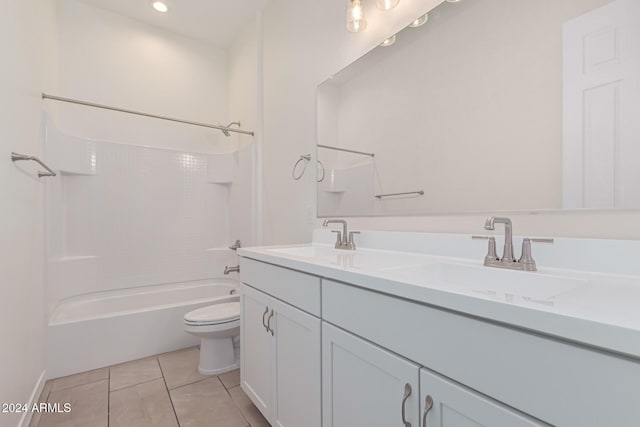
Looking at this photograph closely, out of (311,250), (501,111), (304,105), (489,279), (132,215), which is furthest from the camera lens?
(132,215)

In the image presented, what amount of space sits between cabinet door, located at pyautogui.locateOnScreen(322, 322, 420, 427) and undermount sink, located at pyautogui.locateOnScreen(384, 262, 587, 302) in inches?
9.1

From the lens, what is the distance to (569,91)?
0.92m

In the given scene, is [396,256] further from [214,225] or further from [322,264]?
[214,225]

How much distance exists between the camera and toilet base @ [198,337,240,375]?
1.98m

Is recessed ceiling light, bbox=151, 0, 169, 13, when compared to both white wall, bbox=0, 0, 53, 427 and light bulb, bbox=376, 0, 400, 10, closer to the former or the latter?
white wall, bbox=0, 0, 53, 427

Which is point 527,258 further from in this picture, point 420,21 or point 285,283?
point 420,21

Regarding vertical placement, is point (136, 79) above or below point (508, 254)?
above

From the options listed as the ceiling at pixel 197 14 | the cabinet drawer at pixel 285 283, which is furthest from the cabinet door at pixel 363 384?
the ceiling at pixel 197 14

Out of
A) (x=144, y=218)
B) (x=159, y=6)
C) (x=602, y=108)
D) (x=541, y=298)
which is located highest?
(x=159, y=6)

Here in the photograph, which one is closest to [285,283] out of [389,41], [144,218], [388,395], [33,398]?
[388,395]

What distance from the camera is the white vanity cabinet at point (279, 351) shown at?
1.07m

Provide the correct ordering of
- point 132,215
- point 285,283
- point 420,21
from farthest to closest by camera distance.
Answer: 1. point 132,215
2. point 420,21
3. point 285,283

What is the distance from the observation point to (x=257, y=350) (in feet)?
4.73

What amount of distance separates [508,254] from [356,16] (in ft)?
4.54
